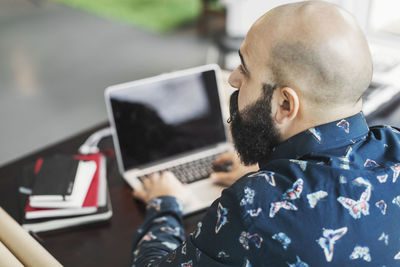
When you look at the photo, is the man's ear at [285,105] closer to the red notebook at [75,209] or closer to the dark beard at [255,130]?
the dark beard at [255,130]

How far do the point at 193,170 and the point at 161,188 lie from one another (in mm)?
170

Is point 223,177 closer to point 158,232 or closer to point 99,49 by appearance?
point 158,232

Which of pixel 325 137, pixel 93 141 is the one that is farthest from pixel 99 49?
pixel 325 137

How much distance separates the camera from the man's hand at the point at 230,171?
119 cm

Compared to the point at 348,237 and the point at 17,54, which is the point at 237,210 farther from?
the point at 17,54

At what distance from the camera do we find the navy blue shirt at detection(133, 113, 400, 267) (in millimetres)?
699

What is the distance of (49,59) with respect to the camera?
3797 millimetres

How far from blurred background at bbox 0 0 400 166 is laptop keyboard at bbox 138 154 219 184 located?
2.03 ft

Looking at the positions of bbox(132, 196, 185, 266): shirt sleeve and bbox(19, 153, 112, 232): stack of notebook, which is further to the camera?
bbox(19, 153, 112, 232): stack of notebook

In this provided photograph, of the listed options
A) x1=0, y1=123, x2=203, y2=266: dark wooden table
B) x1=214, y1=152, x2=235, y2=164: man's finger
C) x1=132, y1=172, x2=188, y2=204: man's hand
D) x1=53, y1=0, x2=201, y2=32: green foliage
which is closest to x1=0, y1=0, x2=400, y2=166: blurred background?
x1=53, y1=0, x2=201, y2=32: green foliage

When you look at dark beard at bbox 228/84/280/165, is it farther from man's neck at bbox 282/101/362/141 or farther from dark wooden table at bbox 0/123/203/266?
dark wooden table at bbox 0/123/203/266

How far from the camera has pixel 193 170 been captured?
4.16ft

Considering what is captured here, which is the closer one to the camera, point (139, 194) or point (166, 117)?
point (139, 194)

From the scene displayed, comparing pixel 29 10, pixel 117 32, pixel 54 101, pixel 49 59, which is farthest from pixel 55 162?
pixel 29 10
